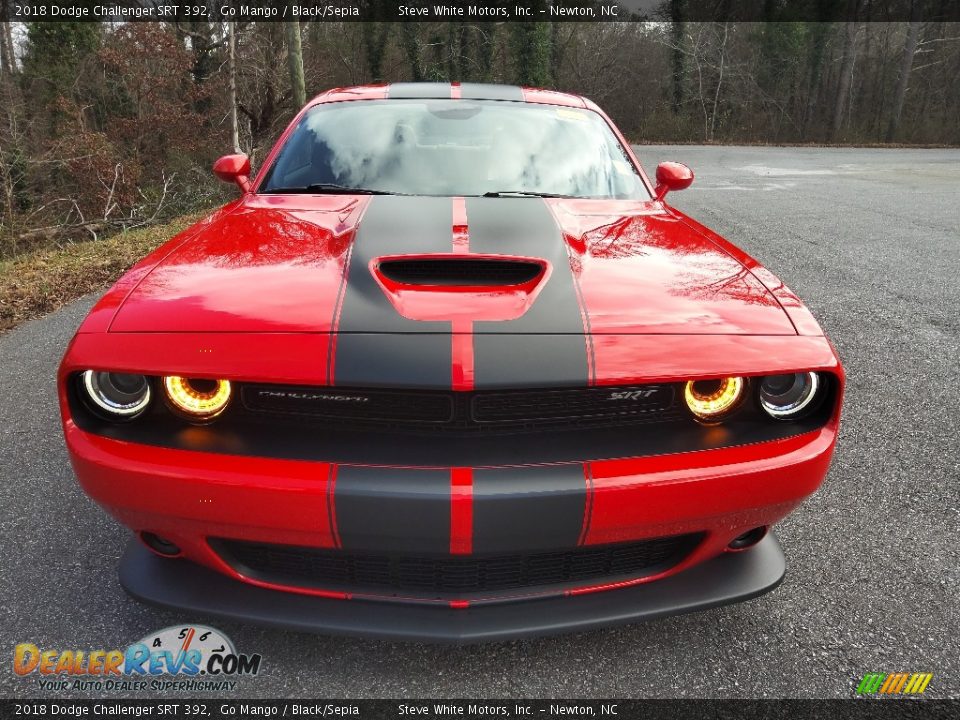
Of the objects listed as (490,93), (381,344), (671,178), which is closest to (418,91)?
(490,93)

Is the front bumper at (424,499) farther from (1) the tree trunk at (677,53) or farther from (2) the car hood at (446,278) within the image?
(1) the tree trunk at (677,53)

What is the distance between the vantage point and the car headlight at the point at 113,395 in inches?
53.9

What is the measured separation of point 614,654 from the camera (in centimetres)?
160

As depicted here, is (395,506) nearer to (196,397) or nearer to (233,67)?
(196,397)

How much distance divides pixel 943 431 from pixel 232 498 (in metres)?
2.79

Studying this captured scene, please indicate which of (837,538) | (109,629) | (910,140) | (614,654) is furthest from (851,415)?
(910,140)

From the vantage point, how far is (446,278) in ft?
5.03

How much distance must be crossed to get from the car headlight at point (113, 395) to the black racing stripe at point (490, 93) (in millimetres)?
1926

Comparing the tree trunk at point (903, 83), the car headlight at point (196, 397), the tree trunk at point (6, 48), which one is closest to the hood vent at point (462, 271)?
the car headlight at point (196, 397)

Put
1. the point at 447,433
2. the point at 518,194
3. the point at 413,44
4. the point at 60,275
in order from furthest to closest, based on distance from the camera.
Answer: the point at 413,44 < the point at 60,275 < the point at 518,194 < the point at 447,433

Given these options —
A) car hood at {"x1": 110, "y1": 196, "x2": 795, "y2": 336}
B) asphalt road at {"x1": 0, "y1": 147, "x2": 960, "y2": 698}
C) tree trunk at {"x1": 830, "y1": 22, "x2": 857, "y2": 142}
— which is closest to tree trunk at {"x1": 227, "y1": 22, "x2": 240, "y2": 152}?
asphalt road at {"x1": 0, "y1": 147, "x2": 960, "y2": 698}

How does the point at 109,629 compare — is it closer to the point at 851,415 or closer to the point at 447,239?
the point at 447,239

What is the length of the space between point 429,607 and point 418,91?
2237 millimetres

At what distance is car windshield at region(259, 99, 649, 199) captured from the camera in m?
2.30
